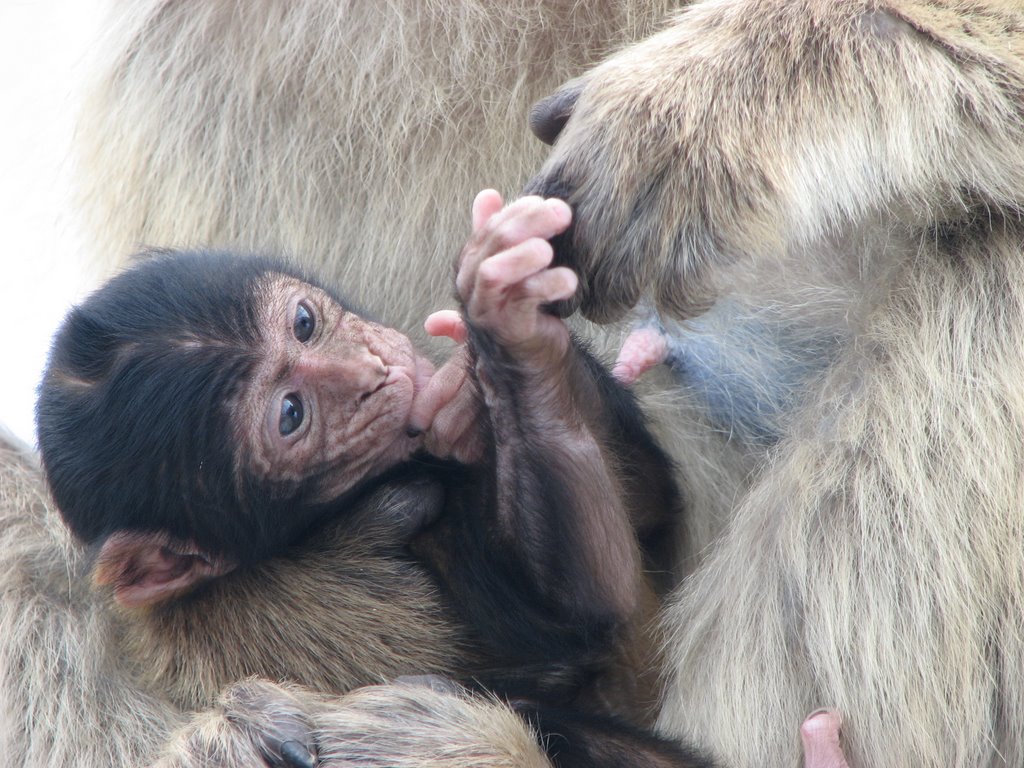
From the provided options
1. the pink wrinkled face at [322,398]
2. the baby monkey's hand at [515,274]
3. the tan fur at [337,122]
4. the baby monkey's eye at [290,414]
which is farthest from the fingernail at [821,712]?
the tan fur at [337,122]

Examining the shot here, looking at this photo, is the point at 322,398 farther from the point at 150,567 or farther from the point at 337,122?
the point at 337,122

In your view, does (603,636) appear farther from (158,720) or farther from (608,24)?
(608,24)

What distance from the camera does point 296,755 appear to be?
184 centimetres

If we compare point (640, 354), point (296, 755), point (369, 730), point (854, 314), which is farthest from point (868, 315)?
point (296, 755)

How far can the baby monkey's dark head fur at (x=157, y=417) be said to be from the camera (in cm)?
200

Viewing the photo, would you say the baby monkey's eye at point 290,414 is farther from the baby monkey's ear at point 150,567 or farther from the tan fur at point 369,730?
the tan fur at point 369,730

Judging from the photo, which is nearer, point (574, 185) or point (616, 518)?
point (574, 185)

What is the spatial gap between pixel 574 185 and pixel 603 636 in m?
0.72

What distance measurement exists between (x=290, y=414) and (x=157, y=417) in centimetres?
22

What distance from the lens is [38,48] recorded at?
11.6 ft

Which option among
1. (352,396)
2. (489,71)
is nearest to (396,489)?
(352,396)

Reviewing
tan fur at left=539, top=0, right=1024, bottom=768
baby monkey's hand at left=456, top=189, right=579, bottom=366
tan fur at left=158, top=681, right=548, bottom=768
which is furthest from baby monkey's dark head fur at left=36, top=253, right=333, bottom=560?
tan fur at left=539, top=0, right=1024, bottom=768

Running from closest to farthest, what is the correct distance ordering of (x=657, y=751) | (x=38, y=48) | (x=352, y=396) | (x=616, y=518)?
(x=657, y=751) < (x=616, y=518) < (x=352, y=396) < (x=38, y=48)

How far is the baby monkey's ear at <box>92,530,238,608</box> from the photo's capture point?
203 centimetres
